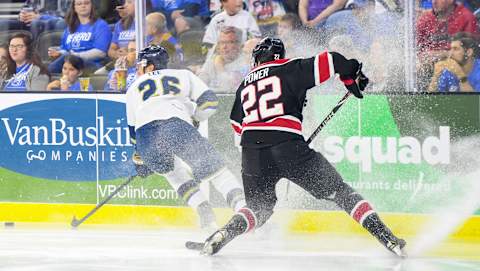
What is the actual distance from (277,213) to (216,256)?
1.36 m

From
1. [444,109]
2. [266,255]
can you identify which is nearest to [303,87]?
[266,255]

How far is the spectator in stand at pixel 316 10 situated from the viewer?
7828 millimetres

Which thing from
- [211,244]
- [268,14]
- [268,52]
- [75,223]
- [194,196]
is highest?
[268,52]

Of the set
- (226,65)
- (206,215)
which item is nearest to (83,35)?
(226,65)

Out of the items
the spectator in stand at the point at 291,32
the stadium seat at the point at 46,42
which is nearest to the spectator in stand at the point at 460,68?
the spectator in stand at the point at 291,32

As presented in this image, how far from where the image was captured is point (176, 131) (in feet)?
24.7

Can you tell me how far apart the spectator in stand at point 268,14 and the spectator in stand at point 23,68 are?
1718 mm

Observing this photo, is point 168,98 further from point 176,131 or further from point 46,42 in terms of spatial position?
point 46,42

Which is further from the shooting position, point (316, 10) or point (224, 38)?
point (224, 38)

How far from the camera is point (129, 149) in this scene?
815 cm

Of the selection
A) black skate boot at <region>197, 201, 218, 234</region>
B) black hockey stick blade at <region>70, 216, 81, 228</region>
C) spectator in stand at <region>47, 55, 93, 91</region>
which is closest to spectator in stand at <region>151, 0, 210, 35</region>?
spectator in stand at <region>47, 55, 93, 91</region>

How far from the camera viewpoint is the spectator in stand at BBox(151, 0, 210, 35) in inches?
321

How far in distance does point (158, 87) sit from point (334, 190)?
1.83 metres

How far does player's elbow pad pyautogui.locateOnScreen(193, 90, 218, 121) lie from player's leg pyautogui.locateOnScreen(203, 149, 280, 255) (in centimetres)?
137
